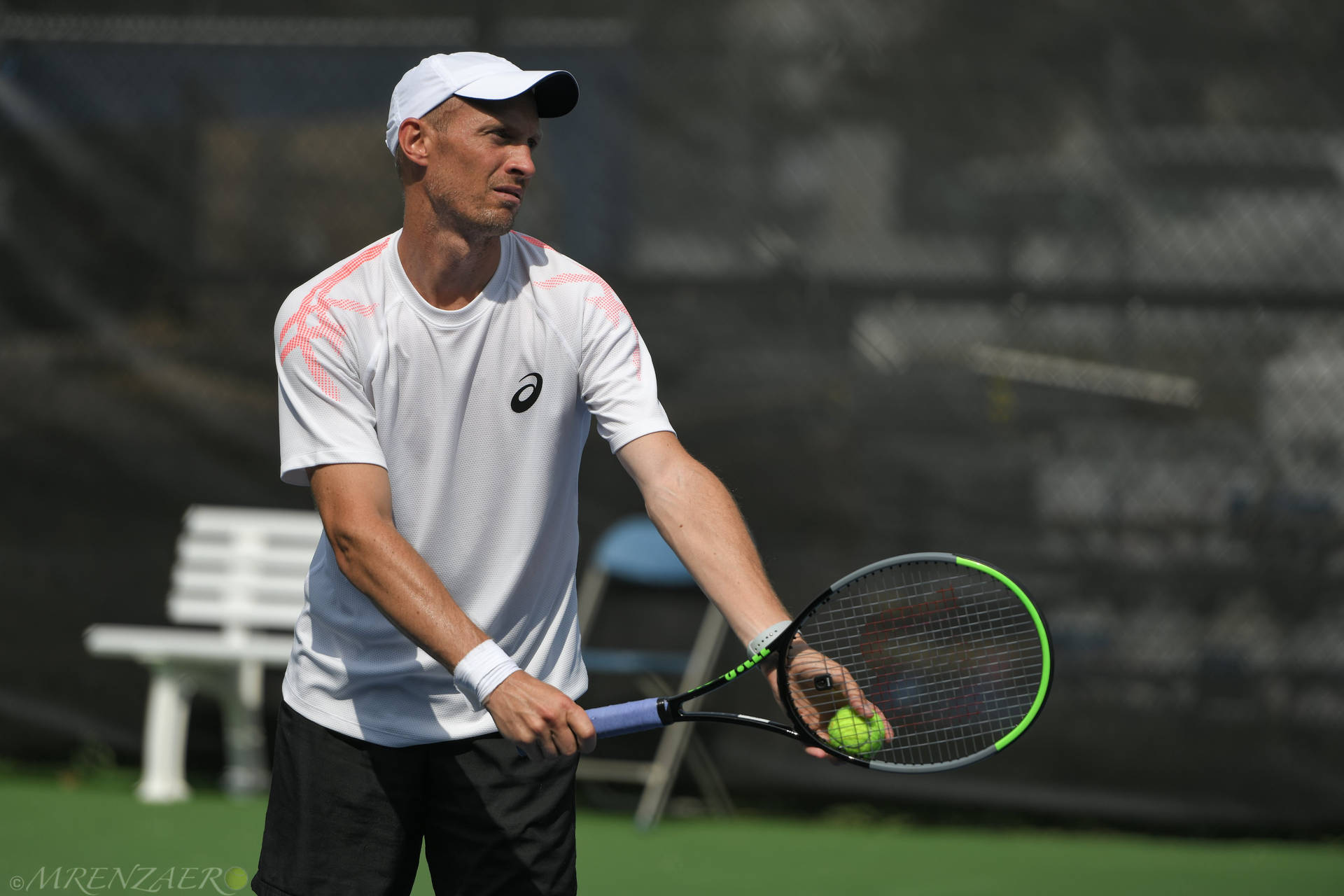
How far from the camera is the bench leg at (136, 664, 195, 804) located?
4.84m

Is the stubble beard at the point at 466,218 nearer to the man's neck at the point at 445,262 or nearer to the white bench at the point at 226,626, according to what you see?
the man's neck at the point at 445,262

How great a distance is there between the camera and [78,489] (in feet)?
16.6

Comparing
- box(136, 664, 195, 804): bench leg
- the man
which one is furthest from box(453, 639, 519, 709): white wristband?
box(136, 664, 195, 804): bench leg

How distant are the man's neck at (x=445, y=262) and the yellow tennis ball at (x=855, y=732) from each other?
0.88 metres

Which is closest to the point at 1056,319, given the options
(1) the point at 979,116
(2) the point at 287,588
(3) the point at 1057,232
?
(3) the point at 1057,232

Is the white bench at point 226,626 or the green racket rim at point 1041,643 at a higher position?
the green racket rim at point 1041,643

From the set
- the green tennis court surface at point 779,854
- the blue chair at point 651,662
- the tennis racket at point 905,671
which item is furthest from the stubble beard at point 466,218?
the blue chair at point 651,662

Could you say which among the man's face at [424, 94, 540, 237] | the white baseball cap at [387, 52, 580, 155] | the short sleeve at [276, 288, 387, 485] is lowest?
the short sleeve at [276, 288, 387, 485]

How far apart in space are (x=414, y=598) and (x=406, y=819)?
0.48 m

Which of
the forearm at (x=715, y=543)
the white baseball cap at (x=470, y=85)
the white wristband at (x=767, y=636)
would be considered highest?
the white baseball cap at (x=470, y=85)

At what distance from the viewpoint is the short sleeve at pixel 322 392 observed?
7.14 ft

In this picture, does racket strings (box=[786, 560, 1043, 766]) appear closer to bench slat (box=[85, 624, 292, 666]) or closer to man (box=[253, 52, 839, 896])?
man (box=[253, 52, 839, 896])

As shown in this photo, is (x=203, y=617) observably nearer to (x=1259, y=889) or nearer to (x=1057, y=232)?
(x=1057, y=232)

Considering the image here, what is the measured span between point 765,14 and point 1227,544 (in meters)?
2.27
